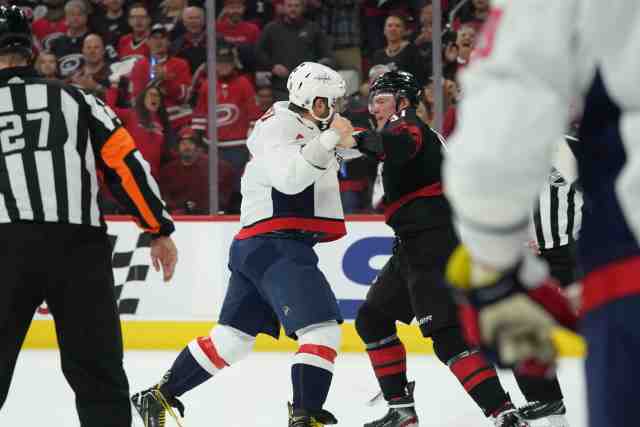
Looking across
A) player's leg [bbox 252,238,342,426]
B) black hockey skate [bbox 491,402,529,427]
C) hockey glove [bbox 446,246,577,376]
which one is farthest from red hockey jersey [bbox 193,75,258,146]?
hockey glove [bbox 446,246,577,376]

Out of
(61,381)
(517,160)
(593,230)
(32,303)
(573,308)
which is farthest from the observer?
(61,381)

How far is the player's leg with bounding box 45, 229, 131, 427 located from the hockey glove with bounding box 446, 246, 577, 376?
1.51m

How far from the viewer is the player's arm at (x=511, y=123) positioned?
4.58 feet

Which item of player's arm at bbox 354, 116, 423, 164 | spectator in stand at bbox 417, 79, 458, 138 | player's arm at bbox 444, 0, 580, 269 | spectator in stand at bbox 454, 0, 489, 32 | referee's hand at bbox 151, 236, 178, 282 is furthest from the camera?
spectator in stand at bbox 454, 0, 489, 32

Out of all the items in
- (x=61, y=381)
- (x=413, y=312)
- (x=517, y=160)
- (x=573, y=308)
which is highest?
(x=517, y=160)

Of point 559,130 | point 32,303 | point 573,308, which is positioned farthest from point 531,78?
point 32,303

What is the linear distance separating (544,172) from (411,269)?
8.59ft

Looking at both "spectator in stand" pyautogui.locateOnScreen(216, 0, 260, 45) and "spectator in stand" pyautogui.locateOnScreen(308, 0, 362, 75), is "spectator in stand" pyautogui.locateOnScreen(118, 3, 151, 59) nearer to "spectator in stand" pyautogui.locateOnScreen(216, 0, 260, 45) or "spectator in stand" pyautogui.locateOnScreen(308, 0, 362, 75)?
"spectator in stand" pyautogui.locateOnScreen(216, 0, 260, 45)

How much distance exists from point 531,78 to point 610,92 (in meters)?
0.12

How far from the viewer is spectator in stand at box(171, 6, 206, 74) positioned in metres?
7.35

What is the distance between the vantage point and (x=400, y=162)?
388 cm

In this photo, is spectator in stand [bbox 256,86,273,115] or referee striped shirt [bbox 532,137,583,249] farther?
spectator in stand [bbox 256,86,273,115]

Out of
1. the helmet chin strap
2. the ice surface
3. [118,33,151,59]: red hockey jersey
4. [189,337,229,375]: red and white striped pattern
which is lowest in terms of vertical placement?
the ice surface

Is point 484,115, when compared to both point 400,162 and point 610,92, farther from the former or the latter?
point 400,162
